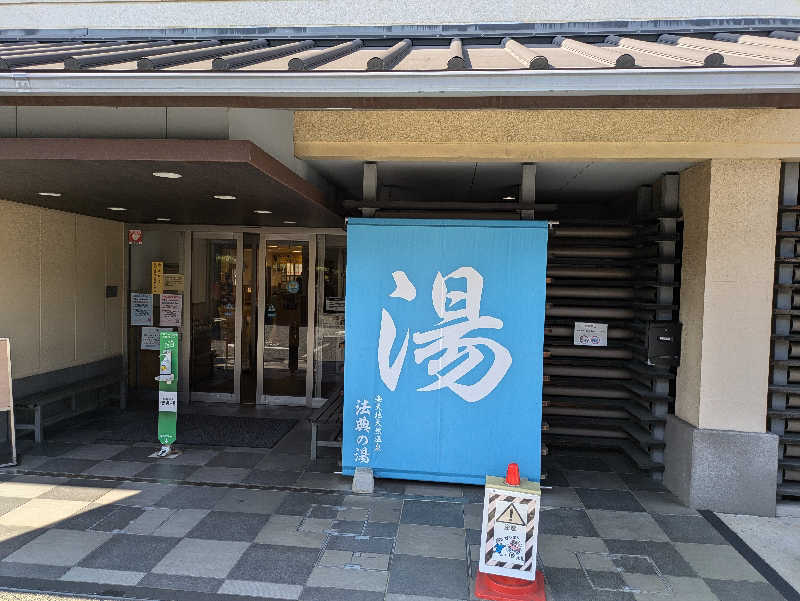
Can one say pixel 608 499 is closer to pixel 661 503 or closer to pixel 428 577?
pixel 661 503

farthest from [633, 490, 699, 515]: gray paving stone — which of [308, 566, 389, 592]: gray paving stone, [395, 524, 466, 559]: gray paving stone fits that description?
[308, 566, 389, 592]: gray paving stone

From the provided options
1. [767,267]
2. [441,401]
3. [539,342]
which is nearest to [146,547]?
[441,401]

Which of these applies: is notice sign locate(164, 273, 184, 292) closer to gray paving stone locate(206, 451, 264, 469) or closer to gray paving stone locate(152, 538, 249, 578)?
gray paving stone locate(206, 451, 264, 469)

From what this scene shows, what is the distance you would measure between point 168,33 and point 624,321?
6.42m

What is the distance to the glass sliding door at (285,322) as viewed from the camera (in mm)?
8945

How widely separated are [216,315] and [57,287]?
94.3 inches

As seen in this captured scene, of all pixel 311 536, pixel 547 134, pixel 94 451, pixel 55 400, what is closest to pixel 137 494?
pixel 94 451

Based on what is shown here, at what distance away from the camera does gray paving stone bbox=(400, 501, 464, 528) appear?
16.0ft

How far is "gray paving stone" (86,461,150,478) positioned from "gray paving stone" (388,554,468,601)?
3305 mm

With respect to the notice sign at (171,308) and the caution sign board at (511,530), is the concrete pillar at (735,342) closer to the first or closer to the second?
the caution sign board at (511,530)

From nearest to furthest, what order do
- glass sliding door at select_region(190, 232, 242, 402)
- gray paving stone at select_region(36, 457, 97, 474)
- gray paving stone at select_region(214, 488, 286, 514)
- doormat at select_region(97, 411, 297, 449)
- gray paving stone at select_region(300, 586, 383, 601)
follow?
gray paving stone at select_region(300, 586, 383, 601)
gray paving stone at select_region(214, 488, 286, 514)
gray paving stone at select_region(36, 457, 97, 474)
doormat at select_region(97, 411, 297, 449)
glass sliding door at select_region(190, 232, 242, 402)

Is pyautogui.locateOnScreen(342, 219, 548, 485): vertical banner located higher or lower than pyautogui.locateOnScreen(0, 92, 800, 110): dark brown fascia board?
lower

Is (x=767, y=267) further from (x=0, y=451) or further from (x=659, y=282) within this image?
(x=0, y=451)

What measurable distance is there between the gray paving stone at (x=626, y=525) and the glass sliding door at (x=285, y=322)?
5158mm
